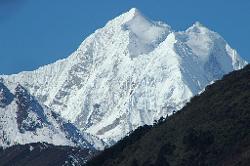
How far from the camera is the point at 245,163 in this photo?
626 feet

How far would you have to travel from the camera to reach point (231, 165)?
198875mm

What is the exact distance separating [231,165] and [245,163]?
8.23 meters
